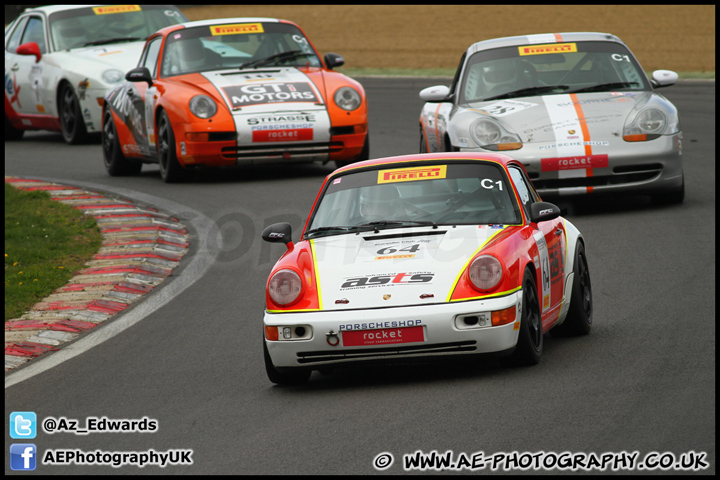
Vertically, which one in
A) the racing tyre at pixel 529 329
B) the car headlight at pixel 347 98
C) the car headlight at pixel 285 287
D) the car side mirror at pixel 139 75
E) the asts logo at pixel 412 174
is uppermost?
the asts logo at pixel 412 174

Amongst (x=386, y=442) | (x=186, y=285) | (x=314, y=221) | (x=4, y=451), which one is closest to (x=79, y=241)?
(x=186, y=285)

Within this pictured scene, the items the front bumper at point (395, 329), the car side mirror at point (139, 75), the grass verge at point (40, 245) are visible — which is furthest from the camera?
the car side mirror at point (139, 75)

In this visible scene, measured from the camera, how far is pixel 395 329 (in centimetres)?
610

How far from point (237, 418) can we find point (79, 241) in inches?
206

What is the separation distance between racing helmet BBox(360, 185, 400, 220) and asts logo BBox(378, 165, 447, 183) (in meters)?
0.06

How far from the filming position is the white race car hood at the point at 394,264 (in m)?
6.20

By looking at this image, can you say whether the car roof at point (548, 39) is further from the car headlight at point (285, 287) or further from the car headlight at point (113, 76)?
the car headlight at point (285, 287)

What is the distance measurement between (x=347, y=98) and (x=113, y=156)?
312 centimetres

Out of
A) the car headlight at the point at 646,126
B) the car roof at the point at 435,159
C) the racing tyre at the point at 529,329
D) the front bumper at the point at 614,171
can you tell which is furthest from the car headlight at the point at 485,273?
the car headlight at the point at 646,126

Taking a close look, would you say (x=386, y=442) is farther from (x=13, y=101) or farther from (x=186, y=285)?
(x=13, y=101)

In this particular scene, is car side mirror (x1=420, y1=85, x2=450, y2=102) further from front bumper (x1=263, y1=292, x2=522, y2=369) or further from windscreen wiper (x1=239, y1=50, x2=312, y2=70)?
front bumper (x1=263, y1=292, x2=522, y2=369)

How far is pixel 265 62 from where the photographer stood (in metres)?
14.1

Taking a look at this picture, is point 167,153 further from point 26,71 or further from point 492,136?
point 26,71

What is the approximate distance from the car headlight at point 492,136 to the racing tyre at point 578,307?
3.79 meters
